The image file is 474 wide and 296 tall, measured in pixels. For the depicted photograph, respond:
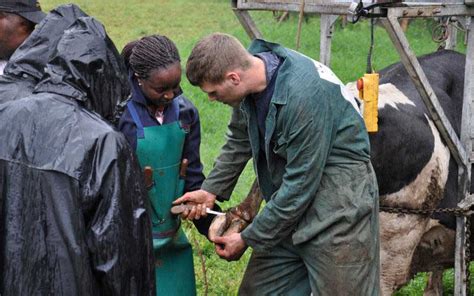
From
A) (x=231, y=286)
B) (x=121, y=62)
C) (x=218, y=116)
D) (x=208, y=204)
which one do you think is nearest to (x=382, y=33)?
(x=218, y=116)

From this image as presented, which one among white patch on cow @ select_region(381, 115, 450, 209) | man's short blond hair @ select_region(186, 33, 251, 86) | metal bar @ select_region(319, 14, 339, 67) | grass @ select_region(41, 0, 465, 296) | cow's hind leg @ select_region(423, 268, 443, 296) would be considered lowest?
cow's hind leg @ select_region(423, 268, 443, 296)

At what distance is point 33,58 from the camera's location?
11.2 feet

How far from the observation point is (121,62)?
10.9ft

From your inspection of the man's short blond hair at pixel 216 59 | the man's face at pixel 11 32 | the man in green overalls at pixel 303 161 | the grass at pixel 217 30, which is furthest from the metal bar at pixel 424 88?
the man's face at pixel 11 32

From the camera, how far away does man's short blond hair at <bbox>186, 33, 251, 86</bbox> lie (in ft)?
12.5

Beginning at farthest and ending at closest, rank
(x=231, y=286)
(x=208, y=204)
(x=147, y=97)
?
(x=231, y=286)
(x=208, y=204)
(x=147, y=97)

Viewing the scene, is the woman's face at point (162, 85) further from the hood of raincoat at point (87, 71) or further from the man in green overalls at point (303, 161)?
the hood of raincoat at point (87, 71)

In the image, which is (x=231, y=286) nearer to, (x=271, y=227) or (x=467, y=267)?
(x=467, y=267)

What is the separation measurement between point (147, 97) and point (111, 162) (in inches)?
51.4

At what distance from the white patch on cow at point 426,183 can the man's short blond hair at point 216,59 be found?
5.43 ft

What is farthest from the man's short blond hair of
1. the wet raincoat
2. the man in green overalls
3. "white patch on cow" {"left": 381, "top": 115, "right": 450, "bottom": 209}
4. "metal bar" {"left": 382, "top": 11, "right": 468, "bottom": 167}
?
"white patch on cow" {"left": 381, "top": 115, "right": 450, "bottom": 209}

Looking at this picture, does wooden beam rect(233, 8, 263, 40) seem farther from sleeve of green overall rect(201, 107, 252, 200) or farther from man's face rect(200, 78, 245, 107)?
man's face rect(200, 78, 245, 107)

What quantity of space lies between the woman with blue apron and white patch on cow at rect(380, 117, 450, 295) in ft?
3.75

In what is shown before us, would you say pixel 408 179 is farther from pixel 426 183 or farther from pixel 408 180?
pixel 426 183
